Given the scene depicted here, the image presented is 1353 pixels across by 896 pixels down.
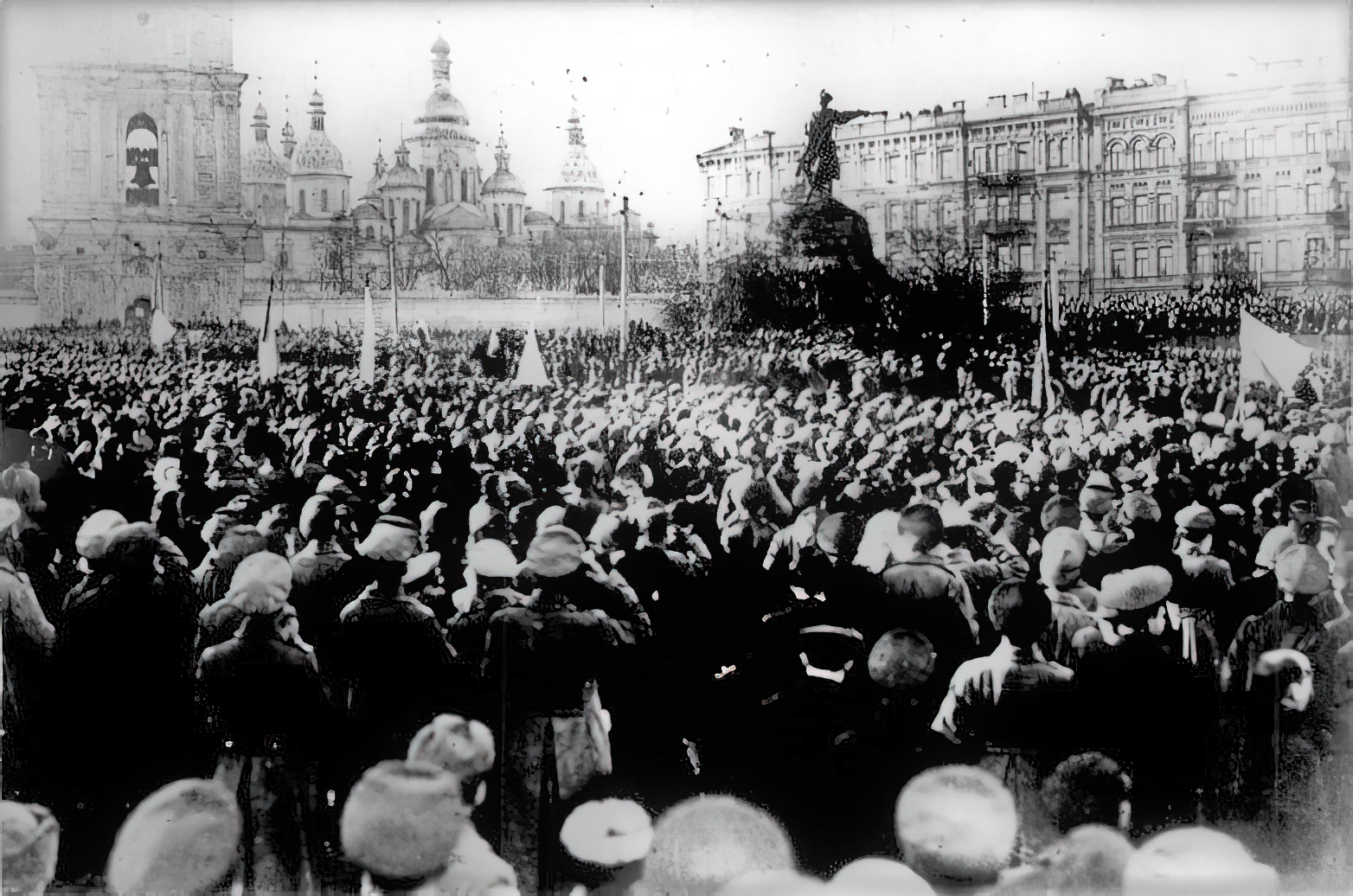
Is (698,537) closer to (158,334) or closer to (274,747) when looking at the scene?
(274,747)

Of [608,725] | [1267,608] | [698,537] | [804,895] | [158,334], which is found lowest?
[804,895]

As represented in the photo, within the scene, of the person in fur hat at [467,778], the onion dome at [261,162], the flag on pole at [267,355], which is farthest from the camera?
the flag on pole at [267,355]

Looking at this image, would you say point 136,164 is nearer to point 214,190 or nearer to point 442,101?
point 214,190

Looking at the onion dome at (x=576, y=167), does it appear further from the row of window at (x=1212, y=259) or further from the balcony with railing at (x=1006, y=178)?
the row of window at (x=1212, y=259)

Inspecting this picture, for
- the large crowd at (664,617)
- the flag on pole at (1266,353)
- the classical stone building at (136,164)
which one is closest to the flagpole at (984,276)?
the large crowd at (664,617)

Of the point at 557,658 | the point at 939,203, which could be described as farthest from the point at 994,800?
the point at 939,203

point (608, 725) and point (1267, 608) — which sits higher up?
point (1267, 608)
